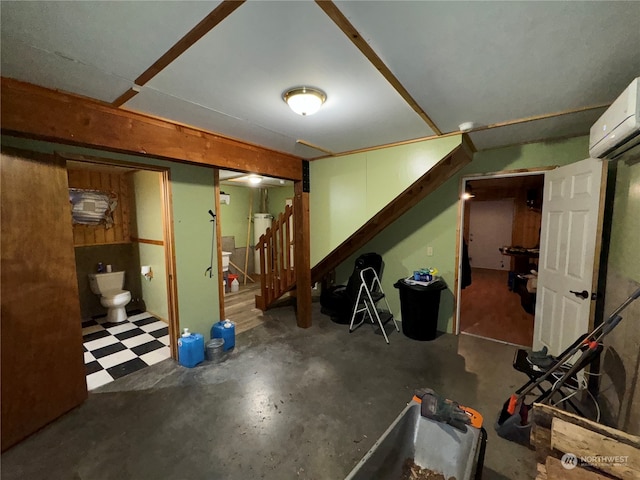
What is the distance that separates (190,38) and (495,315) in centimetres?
464

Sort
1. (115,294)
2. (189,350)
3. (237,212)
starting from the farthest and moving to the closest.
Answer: (237,212)
(115,294)
(189,350)

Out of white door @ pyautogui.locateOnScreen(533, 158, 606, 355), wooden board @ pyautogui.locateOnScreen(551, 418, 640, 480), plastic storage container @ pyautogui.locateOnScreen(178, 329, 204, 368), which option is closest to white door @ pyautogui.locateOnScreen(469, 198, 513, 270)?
white door @ pyautogui.locateOnScreen(533, 158, 606, 355)

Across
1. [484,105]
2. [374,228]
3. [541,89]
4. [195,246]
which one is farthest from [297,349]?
[541,89]

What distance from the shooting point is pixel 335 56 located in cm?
120

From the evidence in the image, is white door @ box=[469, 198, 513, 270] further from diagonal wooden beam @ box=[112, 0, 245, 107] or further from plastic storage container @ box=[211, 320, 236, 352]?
diagonal wooden beam @ box=[112, 0, 245, 107]

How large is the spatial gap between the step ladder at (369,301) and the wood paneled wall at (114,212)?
3.53 meters

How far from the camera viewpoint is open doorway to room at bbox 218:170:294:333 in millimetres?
5125

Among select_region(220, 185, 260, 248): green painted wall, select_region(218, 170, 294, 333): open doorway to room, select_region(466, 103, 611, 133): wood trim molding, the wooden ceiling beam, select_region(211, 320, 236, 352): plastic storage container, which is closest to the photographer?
the wooden ceiling beam

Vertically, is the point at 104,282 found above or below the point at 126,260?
below

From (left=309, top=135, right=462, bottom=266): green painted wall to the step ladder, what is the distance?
0.69 meters

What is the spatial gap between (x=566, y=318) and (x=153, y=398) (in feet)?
11.5

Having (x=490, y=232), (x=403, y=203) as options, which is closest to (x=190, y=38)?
(x=403, y=203)

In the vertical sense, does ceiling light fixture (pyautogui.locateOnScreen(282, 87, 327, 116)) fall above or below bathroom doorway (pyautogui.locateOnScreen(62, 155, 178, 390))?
above

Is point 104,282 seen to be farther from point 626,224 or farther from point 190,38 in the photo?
point 626,224
